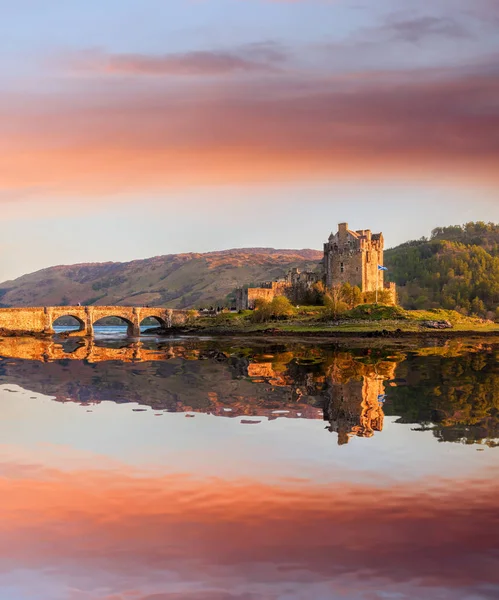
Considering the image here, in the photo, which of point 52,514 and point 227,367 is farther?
point 227,367

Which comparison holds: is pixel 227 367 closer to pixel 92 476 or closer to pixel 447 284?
pixel 92 476

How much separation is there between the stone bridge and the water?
2839 inches

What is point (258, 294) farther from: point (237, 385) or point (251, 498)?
point (251, 498)

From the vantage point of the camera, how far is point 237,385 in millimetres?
25062

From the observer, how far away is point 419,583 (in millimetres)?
6977

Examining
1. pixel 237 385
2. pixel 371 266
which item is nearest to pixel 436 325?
pixel 371 266

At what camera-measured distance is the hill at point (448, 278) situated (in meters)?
138

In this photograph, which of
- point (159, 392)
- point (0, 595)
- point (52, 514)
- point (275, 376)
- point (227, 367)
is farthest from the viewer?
point (227, 367)

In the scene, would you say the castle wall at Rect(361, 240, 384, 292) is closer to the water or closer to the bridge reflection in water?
the bridge reflection in water

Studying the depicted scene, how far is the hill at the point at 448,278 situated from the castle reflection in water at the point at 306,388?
341 ft

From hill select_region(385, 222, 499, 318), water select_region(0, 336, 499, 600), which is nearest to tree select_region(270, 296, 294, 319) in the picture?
hill select_region(385, 222, 499, 318)

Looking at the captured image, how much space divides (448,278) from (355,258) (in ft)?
227

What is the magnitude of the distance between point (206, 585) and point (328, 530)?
2.13 m

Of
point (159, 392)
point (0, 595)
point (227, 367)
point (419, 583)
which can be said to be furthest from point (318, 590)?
point (227, 367)
